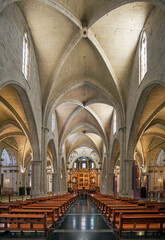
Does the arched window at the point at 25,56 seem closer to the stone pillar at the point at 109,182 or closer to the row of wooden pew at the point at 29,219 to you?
the row of wooden pew at the point at 29,219

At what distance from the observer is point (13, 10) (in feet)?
50.0

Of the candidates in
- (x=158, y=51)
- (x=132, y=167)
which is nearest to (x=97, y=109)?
(x=132, y=167)

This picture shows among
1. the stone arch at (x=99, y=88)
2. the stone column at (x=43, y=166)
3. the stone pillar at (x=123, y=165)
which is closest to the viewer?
the stone pillar at (x=123, y=165)

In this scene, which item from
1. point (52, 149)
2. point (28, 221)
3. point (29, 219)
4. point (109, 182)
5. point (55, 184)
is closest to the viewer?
point (28, 221)

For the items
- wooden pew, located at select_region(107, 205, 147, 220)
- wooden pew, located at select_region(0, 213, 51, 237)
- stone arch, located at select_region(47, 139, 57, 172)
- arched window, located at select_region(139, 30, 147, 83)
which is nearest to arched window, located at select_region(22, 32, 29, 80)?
arched window, located at select_region(139, 30, 147, 83)

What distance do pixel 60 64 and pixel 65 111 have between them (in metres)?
13.2

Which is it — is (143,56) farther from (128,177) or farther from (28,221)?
(28,221)

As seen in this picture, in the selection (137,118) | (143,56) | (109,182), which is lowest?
(109,182)

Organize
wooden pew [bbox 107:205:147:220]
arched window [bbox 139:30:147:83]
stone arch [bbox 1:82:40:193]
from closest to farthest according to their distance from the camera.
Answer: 1. wooden pew [bbox 107:205:147:220]
2. arched window [bbox 139:30:147:83]
3. stone arch [bbox 1:82:40:193]

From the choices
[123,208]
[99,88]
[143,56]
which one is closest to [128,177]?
[99,88]

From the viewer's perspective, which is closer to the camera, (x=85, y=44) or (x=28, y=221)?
(x=28, y=221)

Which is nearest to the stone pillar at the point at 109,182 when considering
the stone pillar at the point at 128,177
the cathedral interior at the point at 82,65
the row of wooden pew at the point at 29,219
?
the cathedral interior at the point at 82,65

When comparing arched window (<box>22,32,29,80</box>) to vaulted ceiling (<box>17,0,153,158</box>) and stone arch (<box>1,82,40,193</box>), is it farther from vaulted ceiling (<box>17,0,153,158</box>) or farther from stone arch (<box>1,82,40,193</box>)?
stone arch (<box>1,82,40,193</box>)

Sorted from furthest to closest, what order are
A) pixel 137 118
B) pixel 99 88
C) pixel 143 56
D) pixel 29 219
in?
pixel 99 88 → pixel 137 118 → pixel 143 56 → pixel 29 219
